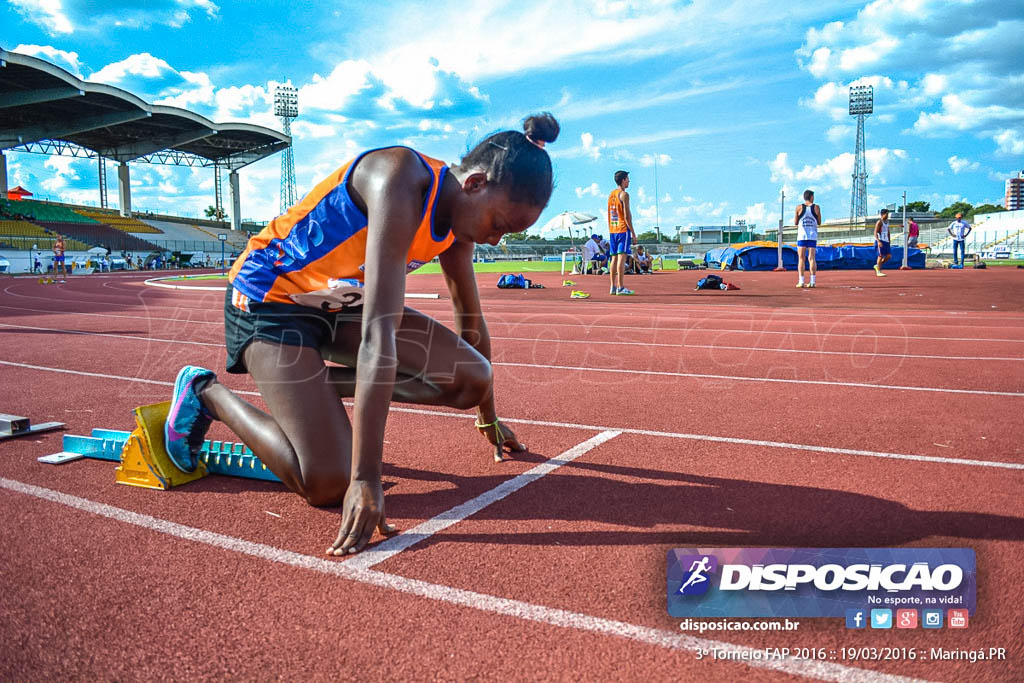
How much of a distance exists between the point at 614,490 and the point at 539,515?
431mm

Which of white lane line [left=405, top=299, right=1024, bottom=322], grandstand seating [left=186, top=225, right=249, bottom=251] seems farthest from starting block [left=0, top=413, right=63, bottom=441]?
grandstand seating [left=186, top=225, right=249, bottom=251]

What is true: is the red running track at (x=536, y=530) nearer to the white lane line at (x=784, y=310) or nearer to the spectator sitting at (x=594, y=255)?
the white lane line at (x=784, y=310)

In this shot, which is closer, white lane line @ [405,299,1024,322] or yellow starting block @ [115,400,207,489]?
yellow starting block @ [115,400,207,489]

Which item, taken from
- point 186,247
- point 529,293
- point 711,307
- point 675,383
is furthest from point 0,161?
point 675,383

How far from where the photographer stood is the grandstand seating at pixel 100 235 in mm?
51812

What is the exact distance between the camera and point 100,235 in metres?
54.5

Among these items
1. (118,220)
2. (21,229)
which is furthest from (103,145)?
(21,229)

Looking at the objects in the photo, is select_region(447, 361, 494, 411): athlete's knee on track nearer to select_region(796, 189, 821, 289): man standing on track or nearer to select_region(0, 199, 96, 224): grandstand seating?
select_region(796, 189, 821, 289): man standing on track

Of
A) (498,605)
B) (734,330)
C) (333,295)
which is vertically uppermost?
(333,295)

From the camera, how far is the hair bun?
2678 millimetres

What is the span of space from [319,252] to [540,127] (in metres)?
0.99

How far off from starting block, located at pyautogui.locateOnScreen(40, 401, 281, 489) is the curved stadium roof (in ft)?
148

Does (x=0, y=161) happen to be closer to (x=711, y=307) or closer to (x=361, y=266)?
(x=711, y=307)

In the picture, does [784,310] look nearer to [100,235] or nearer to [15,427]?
[15,427]
